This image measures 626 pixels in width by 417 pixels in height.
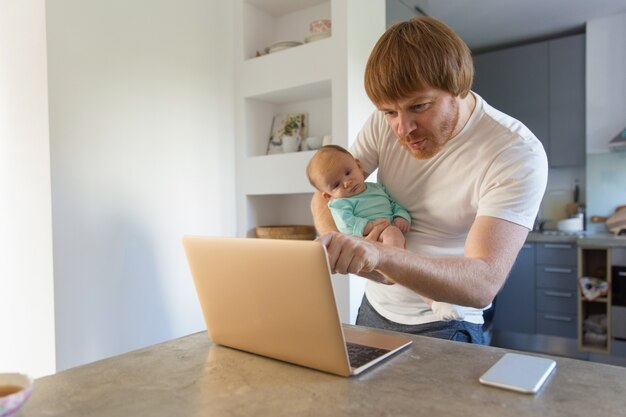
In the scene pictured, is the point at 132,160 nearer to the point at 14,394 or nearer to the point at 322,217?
the point at 322,217

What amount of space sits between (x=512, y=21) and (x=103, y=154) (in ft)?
10.4

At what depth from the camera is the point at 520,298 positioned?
3418 mm

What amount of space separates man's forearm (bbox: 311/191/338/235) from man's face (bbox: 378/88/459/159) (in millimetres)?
348

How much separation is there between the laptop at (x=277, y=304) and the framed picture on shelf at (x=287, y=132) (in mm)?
1864

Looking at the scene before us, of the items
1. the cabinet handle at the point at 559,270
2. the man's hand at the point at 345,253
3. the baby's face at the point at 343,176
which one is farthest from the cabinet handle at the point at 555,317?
the man's hand at the point at 345,253

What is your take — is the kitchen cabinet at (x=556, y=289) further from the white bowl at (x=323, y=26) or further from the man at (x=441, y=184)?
the man at (x=441, y=184)

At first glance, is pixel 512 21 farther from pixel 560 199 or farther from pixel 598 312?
pixel 598 312

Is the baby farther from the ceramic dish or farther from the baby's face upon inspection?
the ceramic dish

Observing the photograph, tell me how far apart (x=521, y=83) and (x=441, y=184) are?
3.04 m

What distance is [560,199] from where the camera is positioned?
3807mm

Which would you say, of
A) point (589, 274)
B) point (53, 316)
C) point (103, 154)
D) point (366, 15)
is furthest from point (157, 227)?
point (589, 274)

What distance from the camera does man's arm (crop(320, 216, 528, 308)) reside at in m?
0.83

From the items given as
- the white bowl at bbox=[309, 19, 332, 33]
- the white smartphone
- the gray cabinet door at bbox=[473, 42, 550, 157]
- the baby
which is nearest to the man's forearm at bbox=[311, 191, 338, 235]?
the baby

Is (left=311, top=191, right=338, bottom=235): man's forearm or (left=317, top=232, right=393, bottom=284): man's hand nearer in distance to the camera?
(left=317, top=232, right=393, bottom=284): man's hand
